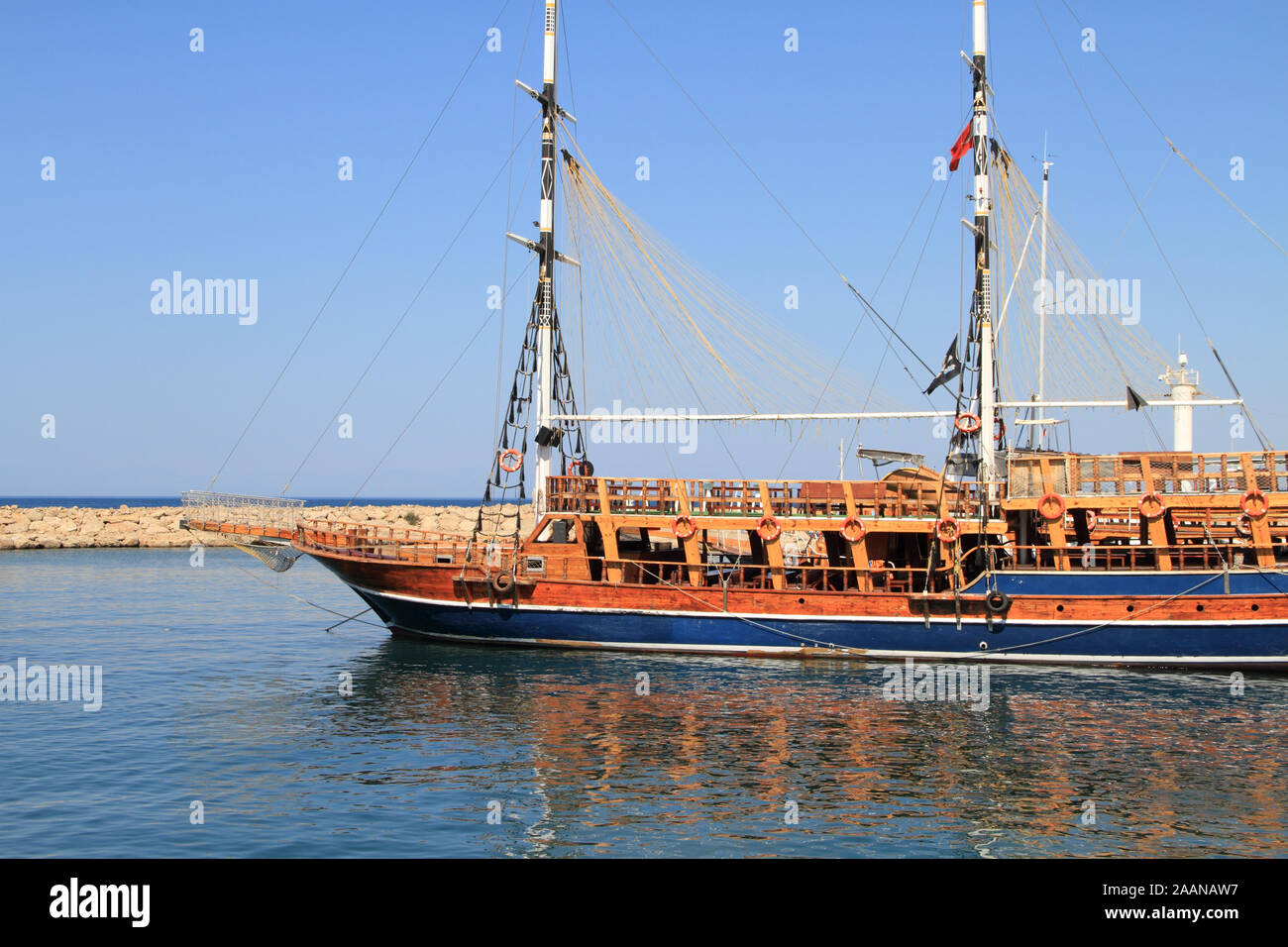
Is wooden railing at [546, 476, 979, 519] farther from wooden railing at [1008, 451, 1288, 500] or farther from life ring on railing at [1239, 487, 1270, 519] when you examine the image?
life ring on railing at [1239, 487, 1270, 519]

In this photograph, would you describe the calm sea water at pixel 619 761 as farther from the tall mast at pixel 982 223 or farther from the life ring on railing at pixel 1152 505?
the tall mast at pixel 982 223

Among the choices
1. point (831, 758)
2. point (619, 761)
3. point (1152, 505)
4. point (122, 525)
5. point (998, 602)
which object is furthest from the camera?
point (122, 525)

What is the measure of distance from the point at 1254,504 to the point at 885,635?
33.8ft

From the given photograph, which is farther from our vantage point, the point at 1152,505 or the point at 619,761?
the point at 1152,505

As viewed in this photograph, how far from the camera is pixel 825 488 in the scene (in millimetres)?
31812

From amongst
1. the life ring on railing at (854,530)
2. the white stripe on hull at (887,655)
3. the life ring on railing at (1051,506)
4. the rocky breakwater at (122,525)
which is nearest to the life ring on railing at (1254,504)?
the white stripe on hull at (887,655)

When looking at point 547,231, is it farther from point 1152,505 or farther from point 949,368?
point 1152,505

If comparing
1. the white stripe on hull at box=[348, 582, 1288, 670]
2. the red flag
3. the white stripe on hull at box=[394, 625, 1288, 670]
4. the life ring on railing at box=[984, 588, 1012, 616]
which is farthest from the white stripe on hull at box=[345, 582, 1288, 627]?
the red flag

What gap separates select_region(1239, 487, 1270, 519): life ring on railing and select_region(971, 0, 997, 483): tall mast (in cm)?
811

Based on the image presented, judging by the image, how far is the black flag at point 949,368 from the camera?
35094 millimetres

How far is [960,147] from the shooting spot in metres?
35.9

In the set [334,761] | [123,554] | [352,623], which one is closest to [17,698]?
[334,761]

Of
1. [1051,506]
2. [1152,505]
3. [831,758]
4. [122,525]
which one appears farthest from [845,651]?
[122,525]

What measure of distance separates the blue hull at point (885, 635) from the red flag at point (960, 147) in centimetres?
1512
